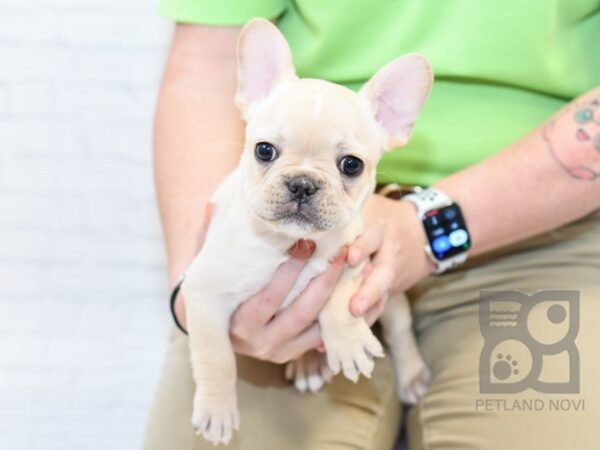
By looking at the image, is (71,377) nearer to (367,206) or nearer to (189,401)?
(189,401)

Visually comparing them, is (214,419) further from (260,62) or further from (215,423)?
(260,62)

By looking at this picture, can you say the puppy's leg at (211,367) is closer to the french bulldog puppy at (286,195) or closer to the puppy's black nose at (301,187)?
the french bulldog puppy at (286,195)

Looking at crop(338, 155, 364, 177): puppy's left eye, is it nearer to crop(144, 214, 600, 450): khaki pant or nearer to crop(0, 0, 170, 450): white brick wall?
crop(144, 214, 600, 450): khaki pant

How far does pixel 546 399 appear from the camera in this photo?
1.16 m

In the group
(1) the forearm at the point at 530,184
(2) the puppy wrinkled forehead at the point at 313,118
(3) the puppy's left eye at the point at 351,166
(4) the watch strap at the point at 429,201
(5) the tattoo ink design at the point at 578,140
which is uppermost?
(2) the puppy wrinkled forehead at the point at 313,118

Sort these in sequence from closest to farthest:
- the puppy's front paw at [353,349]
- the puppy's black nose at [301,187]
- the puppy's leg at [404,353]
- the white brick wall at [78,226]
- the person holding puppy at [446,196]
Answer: the puppy's black nose at [301,187], the puppy's front paw at [353,349], the person holding puppy at [446,196], the puppy's leg at [404,353], the white brick wall at [78,226]

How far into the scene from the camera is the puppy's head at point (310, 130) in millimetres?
937

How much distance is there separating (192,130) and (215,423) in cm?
49

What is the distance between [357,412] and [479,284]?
0.89 feet

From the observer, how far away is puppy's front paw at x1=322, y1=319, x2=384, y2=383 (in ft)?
3.45

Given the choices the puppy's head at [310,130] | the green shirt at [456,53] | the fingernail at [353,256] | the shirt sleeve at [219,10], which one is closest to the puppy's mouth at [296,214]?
the puppy's head at [310,130]

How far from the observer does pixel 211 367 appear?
3.50 ft

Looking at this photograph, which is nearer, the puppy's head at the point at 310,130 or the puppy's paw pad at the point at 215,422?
the puppy's head at the point at 310,130

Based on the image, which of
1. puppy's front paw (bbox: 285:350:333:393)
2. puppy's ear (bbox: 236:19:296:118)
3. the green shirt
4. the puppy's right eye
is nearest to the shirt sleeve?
the green shirt
